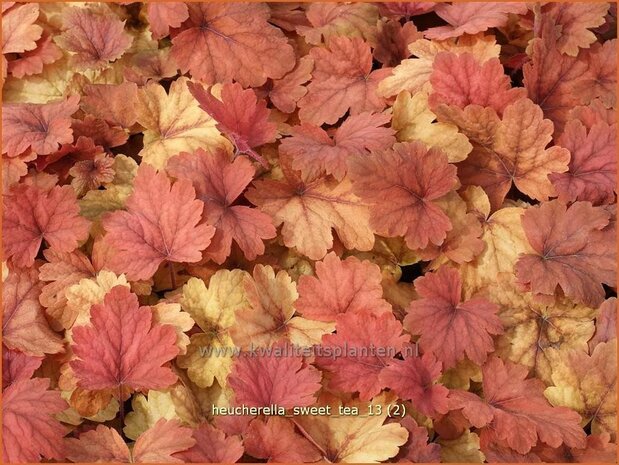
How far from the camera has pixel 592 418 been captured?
142cm

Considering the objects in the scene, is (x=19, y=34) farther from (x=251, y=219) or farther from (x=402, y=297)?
(x=402, y=297)

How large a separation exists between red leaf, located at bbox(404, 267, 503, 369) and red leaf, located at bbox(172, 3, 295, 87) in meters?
0.68

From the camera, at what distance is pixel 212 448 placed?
1.33 m

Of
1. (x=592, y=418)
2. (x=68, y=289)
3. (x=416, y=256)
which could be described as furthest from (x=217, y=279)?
(x=592, y=418)

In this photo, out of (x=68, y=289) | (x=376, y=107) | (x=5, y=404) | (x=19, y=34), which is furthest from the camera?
(x=19, y=34)

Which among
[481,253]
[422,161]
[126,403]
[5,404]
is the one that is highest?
[422,161]

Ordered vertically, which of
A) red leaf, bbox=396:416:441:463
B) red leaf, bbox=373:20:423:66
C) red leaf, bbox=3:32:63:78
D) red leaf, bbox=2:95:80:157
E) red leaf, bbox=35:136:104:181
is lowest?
red leaf, bbox=396:416:441:463

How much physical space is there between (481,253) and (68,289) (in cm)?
90

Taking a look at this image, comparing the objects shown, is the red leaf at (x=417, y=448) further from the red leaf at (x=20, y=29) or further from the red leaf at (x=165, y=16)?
the red leaf at (x=20, y=29)

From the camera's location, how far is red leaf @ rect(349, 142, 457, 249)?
1479 millimetres

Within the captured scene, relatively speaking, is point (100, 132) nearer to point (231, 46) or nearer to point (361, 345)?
point (231, 46)

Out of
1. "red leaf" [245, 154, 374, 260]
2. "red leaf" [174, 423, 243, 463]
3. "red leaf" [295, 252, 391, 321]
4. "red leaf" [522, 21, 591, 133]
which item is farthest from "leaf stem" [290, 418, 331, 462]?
"red leaf" [522, 21, 591, 133]

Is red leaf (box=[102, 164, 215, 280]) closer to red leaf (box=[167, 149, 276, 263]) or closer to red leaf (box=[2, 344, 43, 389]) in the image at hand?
red leaf (box=[167, 149, 276, 263])

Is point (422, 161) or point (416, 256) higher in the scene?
point (422, 161)
